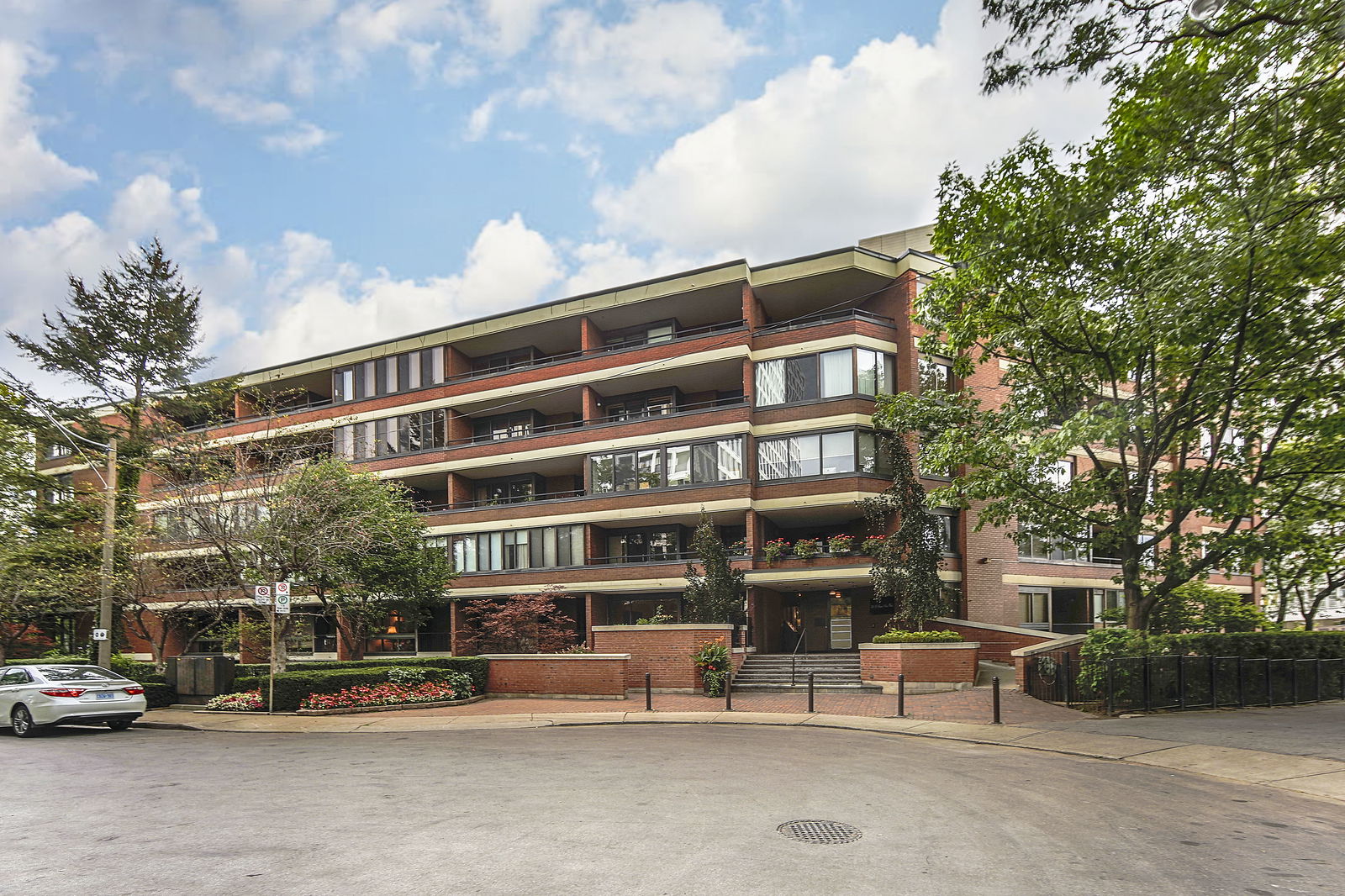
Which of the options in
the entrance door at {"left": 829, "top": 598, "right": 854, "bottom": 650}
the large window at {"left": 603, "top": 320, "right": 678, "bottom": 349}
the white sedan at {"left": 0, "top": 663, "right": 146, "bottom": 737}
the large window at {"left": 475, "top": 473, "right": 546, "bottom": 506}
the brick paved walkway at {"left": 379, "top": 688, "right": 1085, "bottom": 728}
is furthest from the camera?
the large window at {"left": 475, "top": 473, "right": 546, "bottom": 506}

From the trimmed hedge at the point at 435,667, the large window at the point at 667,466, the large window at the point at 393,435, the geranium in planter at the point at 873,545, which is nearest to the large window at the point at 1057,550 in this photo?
the geranium in planter at the point at 873,545

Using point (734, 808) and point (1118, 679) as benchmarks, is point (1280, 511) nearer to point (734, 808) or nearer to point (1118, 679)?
point (1118, 679)

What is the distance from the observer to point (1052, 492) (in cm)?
1861

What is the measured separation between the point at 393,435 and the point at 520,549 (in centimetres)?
989

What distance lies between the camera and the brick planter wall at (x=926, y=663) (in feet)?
72.3

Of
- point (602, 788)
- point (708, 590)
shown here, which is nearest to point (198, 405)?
point (708, 590)

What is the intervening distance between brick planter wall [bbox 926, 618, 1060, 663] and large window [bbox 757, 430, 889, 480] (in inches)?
230

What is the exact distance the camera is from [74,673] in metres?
17.5

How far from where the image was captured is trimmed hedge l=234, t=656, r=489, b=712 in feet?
64.9

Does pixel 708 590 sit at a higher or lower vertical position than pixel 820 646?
higher

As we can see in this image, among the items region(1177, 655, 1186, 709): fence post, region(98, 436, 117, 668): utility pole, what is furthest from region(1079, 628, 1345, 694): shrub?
region(98, 436, 117, 668): utility pole

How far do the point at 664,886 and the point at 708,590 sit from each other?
20.2m

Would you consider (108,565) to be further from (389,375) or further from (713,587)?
(389,375)

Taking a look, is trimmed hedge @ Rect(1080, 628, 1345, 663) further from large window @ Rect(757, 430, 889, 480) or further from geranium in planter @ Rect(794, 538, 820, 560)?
large window @ Rect(757, 430, 889, 480)
